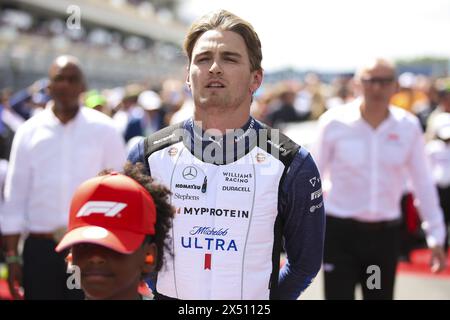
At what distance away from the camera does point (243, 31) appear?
269cm

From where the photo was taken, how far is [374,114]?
4777 mm

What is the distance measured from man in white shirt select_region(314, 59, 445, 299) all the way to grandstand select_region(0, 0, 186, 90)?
15.4m

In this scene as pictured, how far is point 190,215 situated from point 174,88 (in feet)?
36.8

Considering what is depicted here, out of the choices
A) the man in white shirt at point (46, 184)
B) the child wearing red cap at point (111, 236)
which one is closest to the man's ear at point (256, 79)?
the child wearing red cap at point (111, 236)

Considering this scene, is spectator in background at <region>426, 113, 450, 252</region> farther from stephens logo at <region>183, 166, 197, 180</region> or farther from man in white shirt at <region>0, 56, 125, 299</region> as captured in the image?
stephens logo at <region>183, 166, 197, 180</region>

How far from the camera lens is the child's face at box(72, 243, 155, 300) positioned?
2056mm

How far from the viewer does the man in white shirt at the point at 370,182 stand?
4.61m

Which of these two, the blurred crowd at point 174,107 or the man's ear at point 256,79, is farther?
the blurred crowd at point 174,107

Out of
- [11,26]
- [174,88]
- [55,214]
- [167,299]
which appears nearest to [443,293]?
[55,214]

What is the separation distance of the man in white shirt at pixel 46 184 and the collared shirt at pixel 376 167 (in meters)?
1.49

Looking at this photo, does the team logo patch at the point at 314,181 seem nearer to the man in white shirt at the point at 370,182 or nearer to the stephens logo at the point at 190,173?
the stephens logo at the point at 190,173

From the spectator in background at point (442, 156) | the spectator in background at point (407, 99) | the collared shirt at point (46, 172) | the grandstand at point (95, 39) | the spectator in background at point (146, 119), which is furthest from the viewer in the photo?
the grandstand at point (95, 39)

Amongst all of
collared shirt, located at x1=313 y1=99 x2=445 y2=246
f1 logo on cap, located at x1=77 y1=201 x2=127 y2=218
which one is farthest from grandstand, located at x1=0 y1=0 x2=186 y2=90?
f1 logo on cap, located at x1=77 y1=201 x2=127 y2=218

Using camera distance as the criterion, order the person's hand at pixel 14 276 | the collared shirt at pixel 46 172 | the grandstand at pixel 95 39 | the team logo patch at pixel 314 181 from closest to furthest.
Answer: the team logo patch at pixel 314 181, the person's hand at pixel 14 276, the collared shirt at pixel 46 172, the grandstand at pixel 95 39
